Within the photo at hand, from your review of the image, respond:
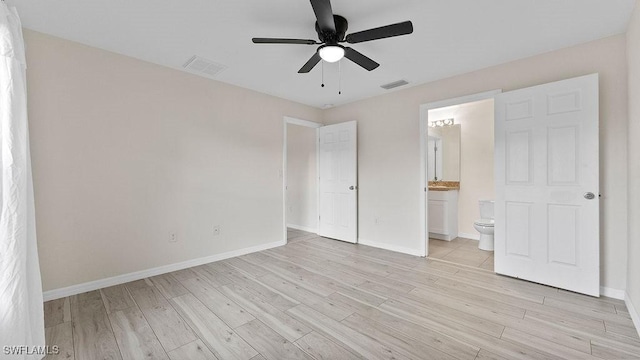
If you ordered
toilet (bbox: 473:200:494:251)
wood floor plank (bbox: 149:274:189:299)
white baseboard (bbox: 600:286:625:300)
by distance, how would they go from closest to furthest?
white baseboard (bbox: 600:286:625:300)
wood floor plank (bbox: 149:274:189:299)
toilet (bbox: 473:200:494:251)

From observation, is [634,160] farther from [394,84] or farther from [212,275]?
[212,275]

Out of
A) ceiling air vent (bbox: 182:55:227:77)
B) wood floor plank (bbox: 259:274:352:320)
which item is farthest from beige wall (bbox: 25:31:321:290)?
wood floor plank (bbox: 259:274:352:320)

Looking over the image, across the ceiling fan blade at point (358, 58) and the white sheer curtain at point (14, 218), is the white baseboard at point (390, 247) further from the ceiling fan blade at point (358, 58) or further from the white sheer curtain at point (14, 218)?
the white sheer curtain at point (14, 218)

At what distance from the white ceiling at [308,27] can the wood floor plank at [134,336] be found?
247 cm

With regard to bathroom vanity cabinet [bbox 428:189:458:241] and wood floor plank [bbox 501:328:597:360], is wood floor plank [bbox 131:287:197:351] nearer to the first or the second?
wood floor plank [bbox 501:328:597:360]

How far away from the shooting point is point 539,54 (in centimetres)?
282

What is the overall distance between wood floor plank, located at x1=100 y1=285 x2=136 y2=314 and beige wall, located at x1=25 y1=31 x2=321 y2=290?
192mm

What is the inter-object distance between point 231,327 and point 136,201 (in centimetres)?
186

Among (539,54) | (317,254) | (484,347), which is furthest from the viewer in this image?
(317,254)

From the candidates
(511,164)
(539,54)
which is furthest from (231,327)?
(539,54)

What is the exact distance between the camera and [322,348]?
1.78m

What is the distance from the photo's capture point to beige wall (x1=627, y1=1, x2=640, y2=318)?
198 cm

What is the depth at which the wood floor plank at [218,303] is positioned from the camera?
2145mm

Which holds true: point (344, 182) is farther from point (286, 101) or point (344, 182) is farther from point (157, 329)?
point (157, 329)
